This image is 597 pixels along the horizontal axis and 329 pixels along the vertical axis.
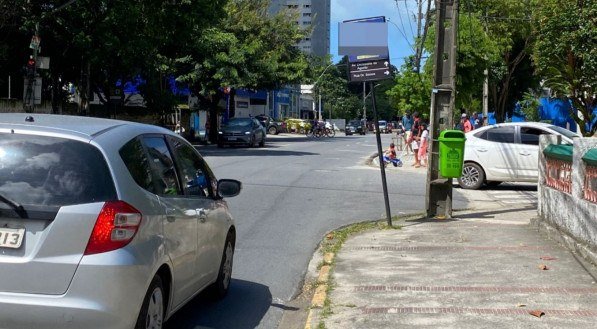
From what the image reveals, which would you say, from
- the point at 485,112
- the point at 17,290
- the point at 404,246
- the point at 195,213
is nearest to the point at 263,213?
the point at 404,246

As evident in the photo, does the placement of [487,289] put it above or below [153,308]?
below

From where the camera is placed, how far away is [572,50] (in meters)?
17.3

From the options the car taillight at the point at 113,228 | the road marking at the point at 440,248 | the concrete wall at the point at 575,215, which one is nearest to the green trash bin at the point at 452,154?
the concrete wall at the point at 575,215

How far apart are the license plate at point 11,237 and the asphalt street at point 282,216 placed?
85.9 inches

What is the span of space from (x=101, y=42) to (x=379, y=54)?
651 inches

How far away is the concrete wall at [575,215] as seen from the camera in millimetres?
7781

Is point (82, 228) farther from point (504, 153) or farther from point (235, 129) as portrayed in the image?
point (235, 129)

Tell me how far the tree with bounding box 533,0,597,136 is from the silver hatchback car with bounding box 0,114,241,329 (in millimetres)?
13589

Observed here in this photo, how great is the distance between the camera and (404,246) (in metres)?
9.17

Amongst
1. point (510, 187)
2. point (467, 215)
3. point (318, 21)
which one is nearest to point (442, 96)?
point (467, 215)

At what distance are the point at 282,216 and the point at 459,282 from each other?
5300 millimetres

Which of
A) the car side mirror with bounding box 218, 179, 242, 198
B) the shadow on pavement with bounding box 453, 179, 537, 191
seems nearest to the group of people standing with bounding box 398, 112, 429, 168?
the shadow on pavement with bounding box 453, 179, 537, 191

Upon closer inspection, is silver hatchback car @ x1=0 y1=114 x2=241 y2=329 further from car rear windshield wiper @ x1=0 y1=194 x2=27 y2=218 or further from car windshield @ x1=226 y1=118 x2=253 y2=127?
car windshield @ x1=226 y1=118 x2=253 y2=127

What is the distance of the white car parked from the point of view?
54.1ft
